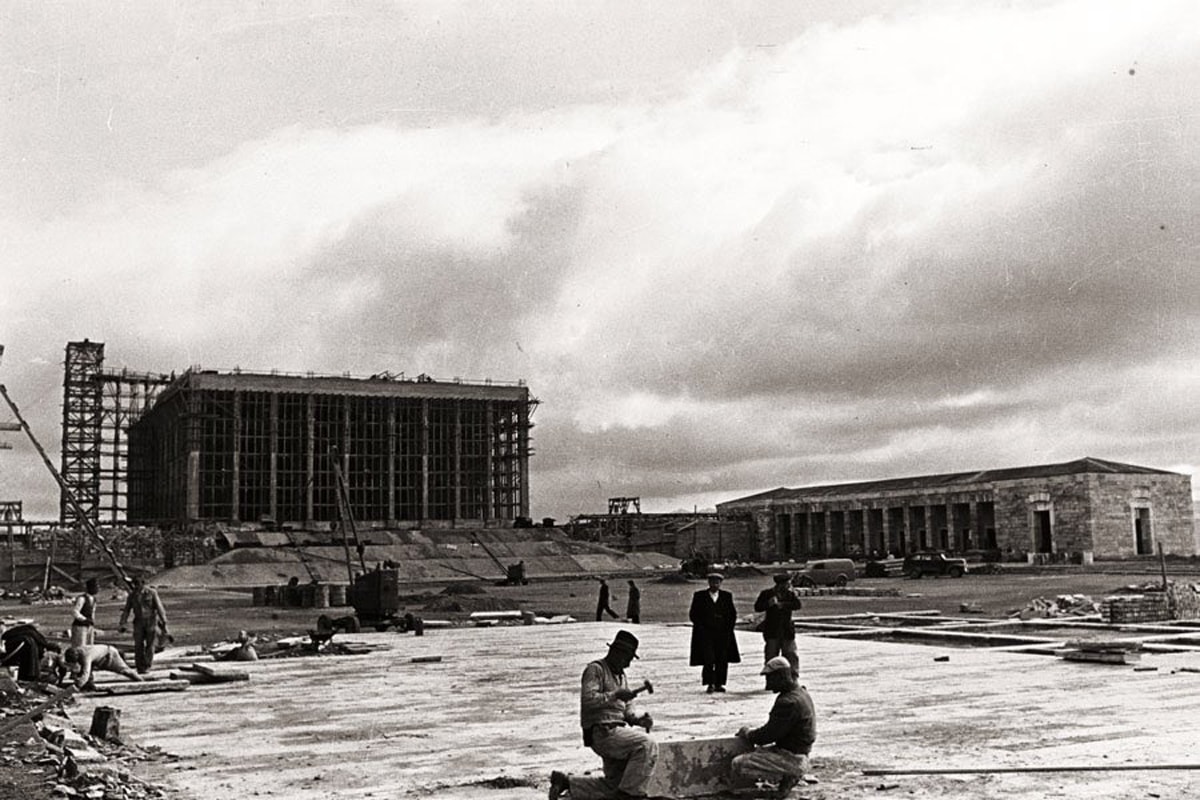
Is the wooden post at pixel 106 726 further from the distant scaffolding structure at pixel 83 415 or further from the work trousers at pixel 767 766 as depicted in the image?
the distant scaffolding structure at pixel 83 415

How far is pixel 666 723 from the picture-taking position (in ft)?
41.4

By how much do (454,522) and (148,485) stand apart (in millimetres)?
31575

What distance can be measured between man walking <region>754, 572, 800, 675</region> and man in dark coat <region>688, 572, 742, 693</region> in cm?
46

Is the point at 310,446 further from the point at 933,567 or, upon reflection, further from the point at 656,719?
the point at 656,719

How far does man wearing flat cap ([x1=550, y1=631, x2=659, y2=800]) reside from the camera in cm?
855

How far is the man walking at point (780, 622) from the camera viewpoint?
588 inches

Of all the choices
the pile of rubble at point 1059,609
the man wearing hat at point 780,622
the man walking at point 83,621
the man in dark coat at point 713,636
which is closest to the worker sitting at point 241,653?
the man walking at point 83,621

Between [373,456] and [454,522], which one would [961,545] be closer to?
[454,522]

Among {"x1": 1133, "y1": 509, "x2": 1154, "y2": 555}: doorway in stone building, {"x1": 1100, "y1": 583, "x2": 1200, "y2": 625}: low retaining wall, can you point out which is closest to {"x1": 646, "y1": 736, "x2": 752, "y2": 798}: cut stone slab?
{"x1": 1100, "y1": 583, "x2": 1200, "y2": 625}: low retaining wall

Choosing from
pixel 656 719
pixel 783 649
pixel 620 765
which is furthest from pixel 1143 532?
pixel 620 765

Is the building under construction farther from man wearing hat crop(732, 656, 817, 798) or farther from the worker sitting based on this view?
man wearing hat crop(732, 656, 817, 798)

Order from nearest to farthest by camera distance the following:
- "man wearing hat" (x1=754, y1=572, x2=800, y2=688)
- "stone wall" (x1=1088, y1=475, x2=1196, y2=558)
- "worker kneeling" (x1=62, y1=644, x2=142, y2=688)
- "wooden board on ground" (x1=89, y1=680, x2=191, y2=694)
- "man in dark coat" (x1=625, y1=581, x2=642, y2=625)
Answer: "man wearing hat" (x1=754, y1=572, x2=800, y2=688), "wooden board on ground" (x1=89, y1=680, x2=191, y2=694), "worker kneeling" (x1=62, y1=644, x2=142, y2=688), "man in dark coat" (x1=625, y1=581, x2=642, y2=625), "stone wall" (x1=1088, y1=475, x2=1196, y2=558)

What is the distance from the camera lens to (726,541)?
9862cm

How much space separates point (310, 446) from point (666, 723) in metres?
73.9
